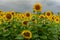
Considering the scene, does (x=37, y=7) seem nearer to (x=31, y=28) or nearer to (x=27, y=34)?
(x=31, y=28)

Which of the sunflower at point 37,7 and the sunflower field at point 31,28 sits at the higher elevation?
the sunflower at point 37,7

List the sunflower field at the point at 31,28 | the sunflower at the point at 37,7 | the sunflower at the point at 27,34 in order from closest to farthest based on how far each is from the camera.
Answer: the sunflower at the point at 27,34, the sunflower field at the point at 31,28, the sunflower at the point at 37,7

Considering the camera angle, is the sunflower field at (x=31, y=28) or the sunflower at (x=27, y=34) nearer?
the sunflower at (x=27, y=34)

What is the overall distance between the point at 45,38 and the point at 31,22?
0.52 m

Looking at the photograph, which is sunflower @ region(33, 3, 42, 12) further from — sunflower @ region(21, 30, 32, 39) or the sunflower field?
sunflower @ region(21, 30, 32, 39)

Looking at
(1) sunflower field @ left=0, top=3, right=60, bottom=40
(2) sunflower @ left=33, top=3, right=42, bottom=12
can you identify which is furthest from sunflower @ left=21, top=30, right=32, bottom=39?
(2) sunflower @ left=33, top=3, right=42, bottom=12

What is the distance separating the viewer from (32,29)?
5.17 meters

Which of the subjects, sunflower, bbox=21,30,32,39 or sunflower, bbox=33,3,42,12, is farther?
sunflower, bbox=33,3,42,12

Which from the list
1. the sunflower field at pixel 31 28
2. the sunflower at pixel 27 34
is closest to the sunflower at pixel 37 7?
the sunflower field at pixel 31 28

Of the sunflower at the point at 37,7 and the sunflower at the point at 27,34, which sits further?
the sunflower at the point at 37,7

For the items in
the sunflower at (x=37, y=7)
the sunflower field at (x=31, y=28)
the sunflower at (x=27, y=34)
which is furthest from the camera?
the sunflower at (x=37, y=7)

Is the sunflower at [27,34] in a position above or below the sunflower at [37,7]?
below

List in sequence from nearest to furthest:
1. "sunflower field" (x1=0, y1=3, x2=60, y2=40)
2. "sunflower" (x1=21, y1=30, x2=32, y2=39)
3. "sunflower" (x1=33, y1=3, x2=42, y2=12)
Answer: "sunflower" (x1=21, y1=30, x2=32, y2=39), "sunflower field" (x1=0, y1=3, x2=60, y2=40), "sunflower" (x1=33, y1=3, x2=42, y2=12)

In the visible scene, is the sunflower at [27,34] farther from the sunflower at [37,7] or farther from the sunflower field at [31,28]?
the sunflower at [37,7]
